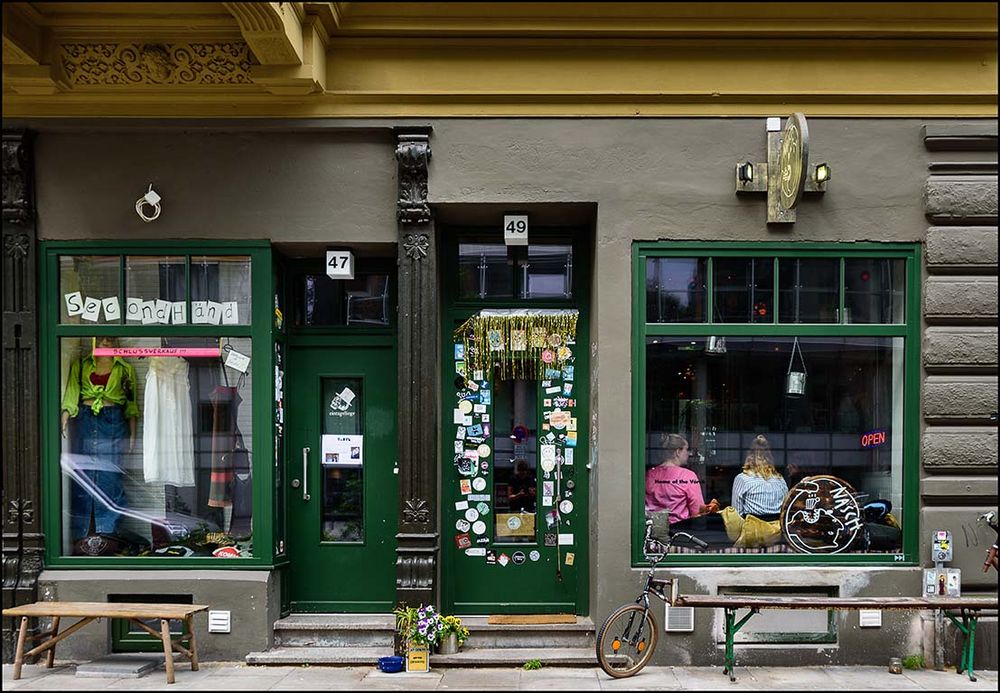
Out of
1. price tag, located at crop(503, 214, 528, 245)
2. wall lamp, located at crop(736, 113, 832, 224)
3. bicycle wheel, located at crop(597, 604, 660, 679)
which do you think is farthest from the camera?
price tag, located at crop(503, 214, 528, 245)

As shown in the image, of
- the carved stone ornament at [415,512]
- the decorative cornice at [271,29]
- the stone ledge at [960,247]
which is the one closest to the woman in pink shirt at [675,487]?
the carved stone ornament at [415,512]

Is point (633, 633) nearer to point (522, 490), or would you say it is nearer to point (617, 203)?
point (522, 490)

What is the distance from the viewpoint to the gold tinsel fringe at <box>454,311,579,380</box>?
7.84m

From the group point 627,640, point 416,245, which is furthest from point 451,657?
point 416,245

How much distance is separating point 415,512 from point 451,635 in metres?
1.04

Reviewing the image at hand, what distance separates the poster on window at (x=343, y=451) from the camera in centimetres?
800

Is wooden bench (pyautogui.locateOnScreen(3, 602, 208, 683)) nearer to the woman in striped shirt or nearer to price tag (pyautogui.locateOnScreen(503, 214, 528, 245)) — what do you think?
price tag (pyautogui.locateOnScreen(503, 214, 528, 245))

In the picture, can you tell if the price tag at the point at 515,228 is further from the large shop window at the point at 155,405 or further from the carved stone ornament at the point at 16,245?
the carved stone ornament at the point at 16,245

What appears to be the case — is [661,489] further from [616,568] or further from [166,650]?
[166,650]

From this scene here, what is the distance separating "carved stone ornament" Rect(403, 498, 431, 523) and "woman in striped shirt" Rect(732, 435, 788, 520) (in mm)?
2624

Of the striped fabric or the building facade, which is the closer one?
the building facade

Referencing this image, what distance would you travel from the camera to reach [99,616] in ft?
21.9

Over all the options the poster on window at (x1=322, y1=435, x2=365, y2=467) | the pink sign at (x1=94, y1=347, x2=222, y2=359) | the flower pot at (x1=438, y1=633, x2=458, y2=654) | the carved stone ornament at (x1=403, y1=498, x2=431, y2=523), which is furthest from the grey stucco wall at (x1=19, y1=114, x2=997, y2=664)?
the poster on window at (x1=322, y1=435, x2=365, y2=467)

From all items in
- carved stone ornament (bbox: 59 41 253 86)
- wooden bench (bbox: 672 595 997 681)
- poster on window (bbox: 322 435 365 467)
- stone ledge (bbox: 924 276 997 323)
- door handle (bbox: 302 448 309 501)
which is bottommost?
wooden bench (bbox: 672 595 997 681)
